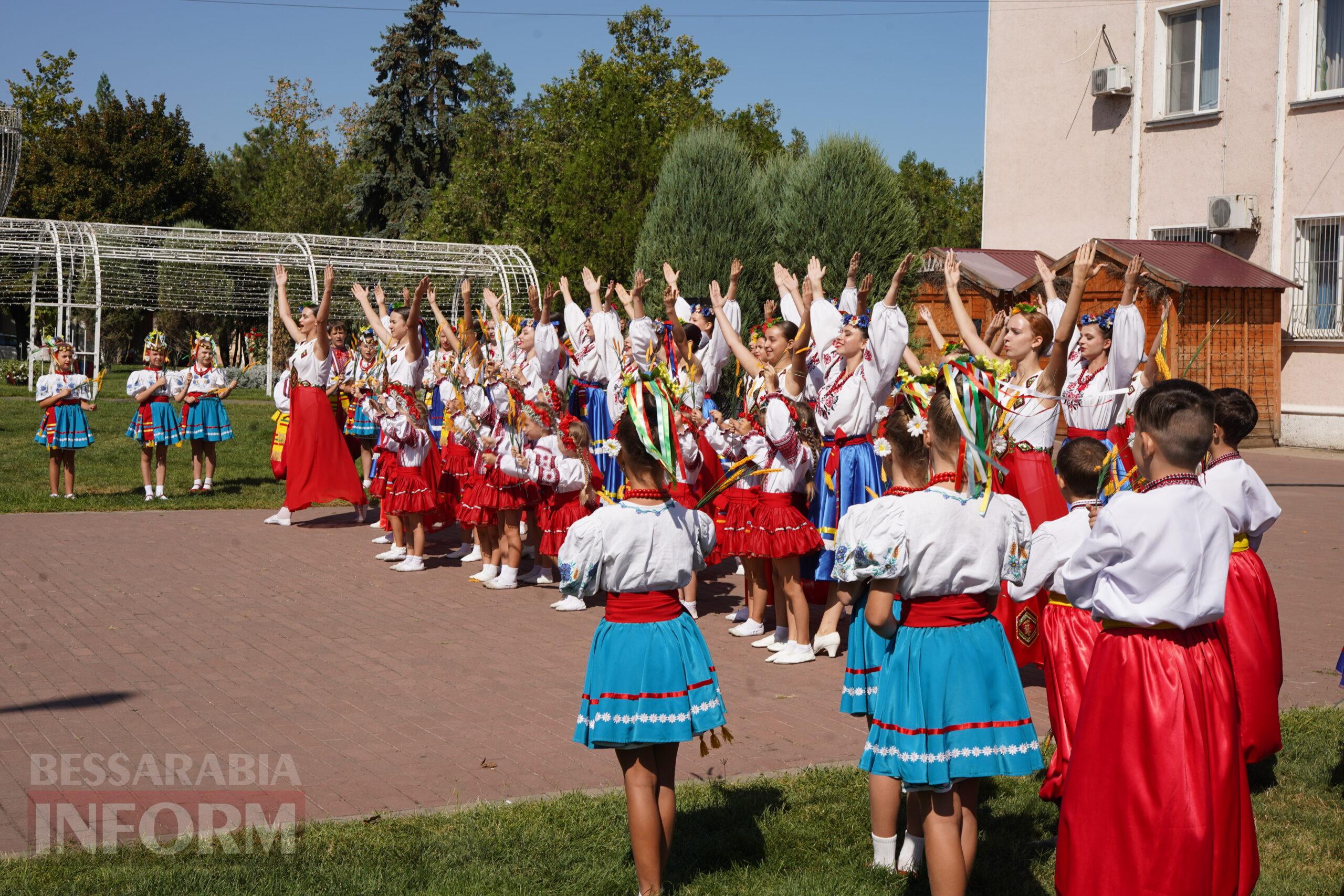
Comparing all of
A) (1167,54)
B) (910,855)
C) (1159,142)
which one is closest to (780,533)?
(910,855)

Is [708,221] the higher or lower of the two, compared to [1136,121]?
lower

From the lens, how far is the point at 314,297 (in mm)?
26828

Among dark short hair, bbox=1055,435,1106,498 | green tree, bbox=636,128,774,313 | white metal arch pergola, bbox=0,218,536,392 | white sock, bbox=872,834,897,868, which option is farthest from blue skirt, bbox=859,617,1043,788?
white metal arch pergola, bbox=0,218,536,392

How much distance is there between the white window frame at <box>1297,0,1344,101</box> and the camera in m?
20.3

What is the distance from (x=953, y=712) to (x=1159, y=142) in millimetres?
21296

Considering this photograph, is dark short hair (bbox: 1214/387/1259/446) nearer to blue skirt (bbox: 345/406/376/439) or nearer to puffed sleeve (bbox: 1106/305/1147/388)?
puffed sleeve (bbox: 1106/305/1147/388)

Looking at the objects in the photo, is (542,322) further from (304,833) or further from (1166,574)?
(1166,574)

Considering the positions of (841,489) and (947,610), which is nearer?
(947,610)

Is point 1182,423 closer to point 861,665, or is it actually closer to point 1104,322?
point 861,665

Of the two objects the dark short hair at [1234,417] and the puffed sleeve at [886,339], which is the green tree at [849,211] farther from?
the dark short hair at [1234,417]

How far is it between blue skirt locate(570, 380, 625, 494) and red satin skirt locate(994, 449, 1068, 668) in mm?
3737

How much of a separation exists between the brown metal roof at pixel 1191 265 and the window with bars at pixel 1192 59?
117 inches

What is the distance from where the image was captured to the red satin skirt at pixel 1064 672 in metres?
5.01

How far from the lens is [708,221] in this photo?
1823cm
